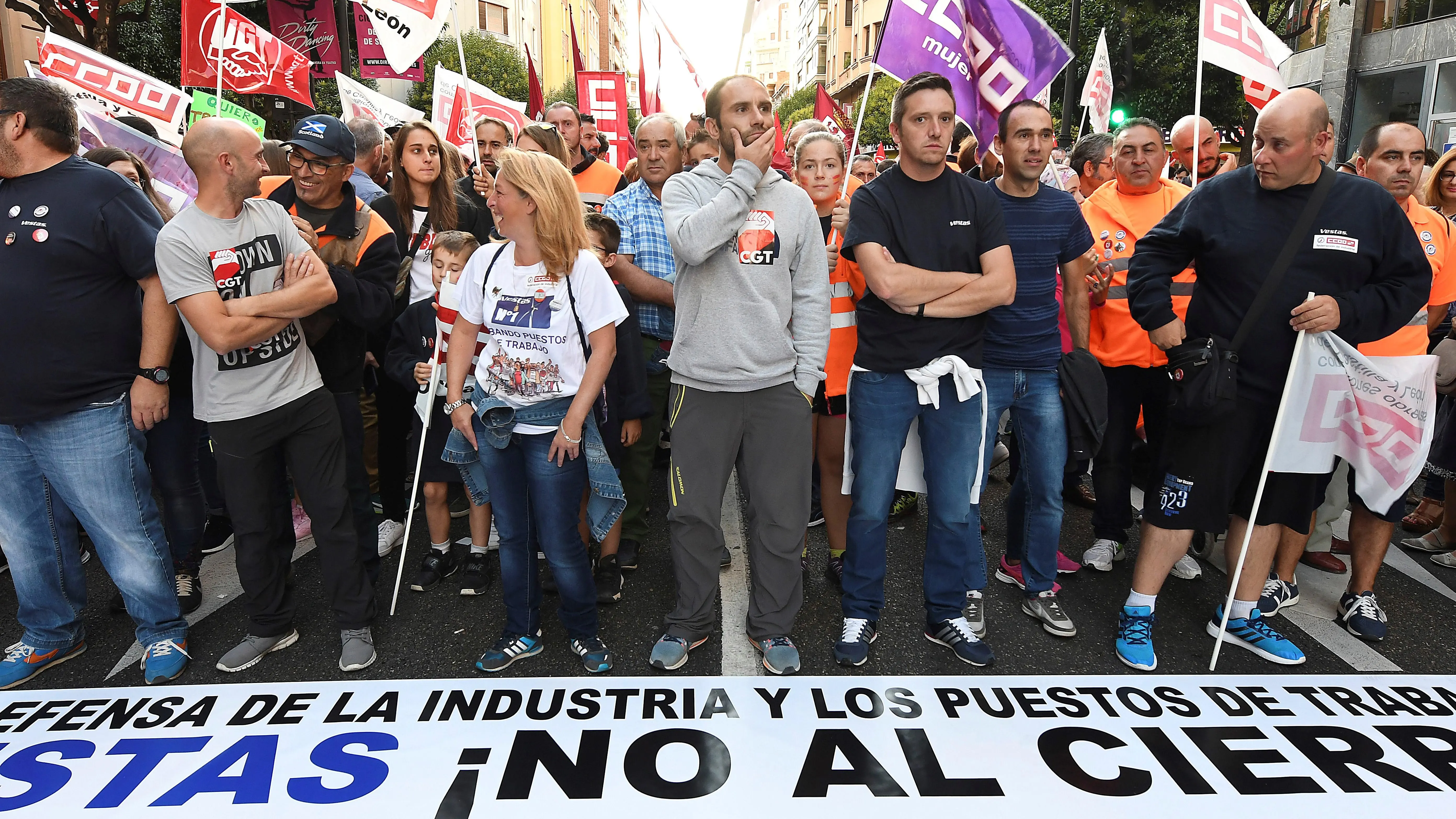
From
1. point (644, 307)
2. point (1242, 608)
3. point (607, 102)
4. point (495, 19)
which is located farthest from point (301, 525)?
point (495, 19)

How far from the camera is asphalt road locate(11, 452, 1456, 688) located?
352 centimetres

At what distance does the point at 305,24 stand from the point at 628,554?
10336 mm

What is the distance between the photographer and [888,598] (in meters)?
4.23

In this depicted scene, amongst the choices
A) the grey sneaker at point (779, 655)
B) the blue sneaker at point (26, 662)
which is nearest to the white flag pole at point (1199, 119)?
the grey sneaker at point (779, 655)

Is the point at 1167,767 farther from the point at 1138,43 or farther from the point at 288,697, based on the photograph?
the point at 1138,43

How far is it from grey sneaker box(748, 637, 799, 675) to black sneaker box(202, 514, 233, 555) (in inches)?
125

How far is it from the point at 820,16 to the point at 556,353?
84.5m

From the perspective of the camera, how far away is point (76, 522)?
3682 mm

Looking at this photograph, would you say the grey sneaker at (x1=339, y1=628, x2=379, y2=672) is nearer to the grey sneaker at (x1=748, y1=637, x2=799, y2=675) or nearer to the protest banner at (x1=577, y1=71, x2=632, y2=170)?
the grey sneaker at (x1=748, y1=637, x2=799, y2=675)

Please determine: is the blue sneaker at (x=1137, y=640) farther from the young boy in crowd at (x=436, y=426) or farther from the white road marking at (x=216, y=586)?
the white road marking at (x=216, y=586)

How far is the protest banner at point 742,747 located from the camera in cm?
265

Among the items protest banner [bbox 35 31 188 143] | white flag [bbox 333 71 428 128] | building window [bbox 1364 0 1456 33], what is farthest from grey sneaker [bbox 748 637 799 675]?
building window [bbox 1364 0 1456 33]

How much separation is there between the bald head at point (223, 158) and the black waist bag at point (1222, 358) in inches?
141

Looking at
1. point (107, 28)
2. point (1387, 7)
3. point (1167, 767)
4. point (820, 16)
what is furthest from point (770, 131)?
point (820, 16)
